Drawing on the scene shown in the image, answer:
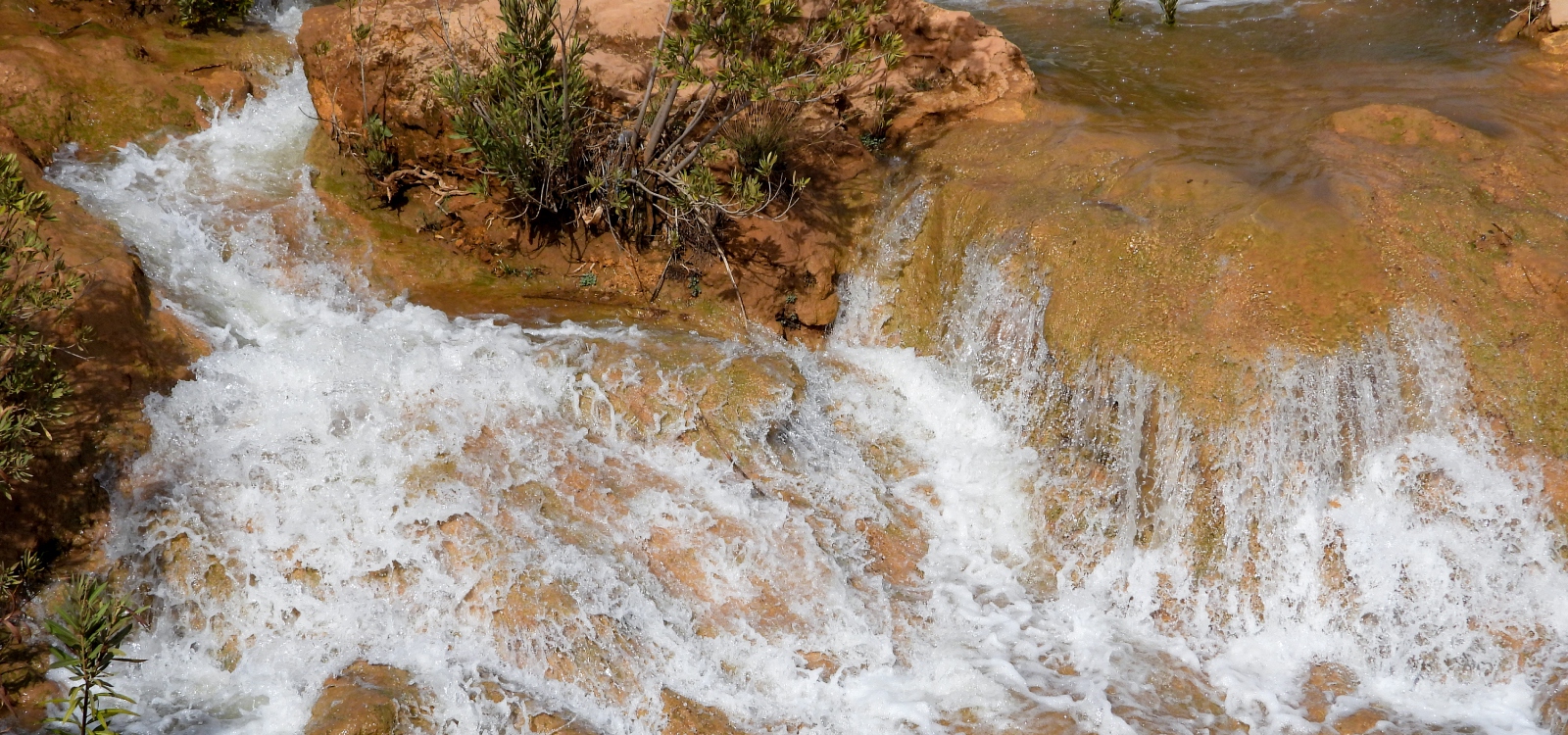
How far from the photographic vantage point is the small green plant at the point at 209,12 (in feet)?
28.2

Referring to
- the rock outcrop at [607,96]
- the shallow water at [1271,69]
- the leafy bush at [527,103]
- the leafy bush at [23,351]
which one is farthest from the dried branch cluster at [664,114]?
the leafy bush at [23,351]

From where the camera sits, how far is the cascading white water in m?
5.12

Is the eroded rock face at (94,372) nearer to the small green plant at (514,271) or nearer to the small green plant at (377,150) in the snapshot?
the small green plant at (377,150)

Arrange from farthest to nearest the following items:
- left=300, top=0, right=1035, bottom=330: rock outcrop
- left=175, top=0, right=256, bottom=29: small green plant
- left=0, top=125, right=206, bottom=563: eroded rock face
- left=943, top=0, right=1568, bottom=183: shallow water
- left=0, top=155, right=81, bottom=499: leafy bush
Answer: left=175, top=0, right=256, bottom=29: small green plant → left=943, top=0, right=1568, bottom=183: shallow water → left=300, top=0, right=1035, bottom=330: rock outcrop → left=0, top=125, right=206, bottom=563: eroded rock face → left=0, top=155, right=81, bottom=499: leafy bush

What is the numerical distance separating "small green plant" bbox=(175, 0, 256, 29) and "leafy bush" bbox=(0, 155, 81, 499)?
4.51 m

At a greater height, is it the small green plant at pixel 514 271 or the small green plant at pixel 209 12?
the small green plant at pixel 209 12

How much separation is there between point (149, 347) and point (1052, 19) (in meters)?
9.32

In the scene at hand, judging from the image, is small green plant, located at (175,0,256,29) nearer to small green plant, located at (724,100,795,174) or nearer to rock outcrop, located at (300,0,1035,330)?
rock outcrop, located at (300,0,1035,330)

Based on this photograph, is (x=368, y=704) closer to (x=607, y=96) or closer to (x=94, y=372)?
(x=94, y=372)

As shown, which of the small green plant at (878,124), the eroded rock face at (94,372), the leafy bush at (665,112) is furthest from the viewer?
the small green plant at (878,124)

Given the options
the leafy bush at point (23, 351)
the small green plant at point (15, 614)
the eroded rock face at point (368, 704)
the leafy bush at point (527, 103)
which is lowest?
the eroded rock face at point (368, 704)

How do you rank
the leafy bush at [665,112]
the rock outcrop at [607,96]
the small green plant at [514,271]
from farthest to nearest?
the rock outcrop at [607,96], the small green plant at [514,271], the leafy bush at [665,112]

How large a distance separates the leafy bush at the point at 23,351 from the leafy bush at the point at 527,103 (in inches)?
105

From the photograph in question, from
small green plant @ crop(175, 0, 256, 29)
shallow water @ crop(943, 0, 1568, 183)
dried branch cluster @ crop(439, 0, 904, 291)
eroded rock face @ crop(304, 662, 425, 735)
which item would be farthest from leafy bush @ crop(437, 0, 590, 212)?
shallow water @ crop(943, 0, 1568, 183)
